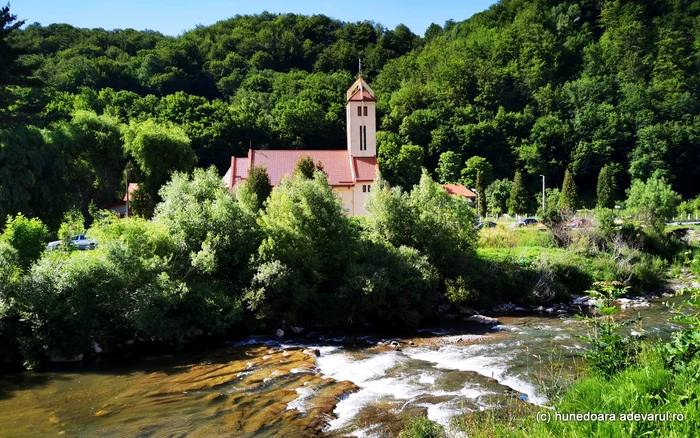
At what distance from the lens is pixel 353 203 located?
56188 millimetres

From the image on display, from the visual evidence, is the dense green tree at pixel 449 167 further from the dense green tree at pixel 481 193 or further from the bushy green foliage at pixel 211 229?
the bushy green foliage at pixel 211 229

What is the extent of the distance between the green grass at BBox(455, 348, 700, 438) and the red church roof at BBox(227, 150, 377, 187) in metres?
47.6

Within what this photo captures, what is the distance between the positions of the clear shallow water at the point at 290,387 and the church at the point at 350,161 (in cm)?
3376

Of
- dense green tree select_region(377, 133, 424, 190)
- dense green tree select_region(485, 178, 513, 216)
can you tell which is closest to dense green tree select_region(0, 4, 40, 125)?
dense green tree select_region(377, 133, 424, 190)

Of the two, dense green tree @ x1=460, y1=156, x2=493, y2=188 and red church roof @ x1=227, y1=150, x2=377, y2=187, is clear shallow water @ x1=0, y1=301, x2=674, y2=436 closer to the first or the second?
red church roof @ x1=227, y1=150, x2=377, y2=187

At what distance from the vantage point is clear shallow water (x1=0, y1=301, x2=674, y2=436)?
1355 cm

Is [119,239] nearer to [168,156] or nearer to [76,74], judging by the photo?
[168,156]

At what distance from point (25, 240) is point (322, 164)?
122 ft

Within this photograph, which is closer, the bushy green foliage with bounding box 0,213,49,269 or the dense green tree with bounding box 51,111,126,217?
the bushy green foliage with bounding box 0,213,49,269

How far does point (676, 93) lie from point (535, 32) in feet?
95.4

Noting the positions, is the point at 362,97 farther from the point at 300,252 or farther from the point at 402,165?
the point at 300,252

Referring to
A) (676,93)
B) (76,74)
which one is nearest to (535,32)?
(676,93)

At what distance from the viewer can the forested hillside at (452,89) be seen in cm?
7900

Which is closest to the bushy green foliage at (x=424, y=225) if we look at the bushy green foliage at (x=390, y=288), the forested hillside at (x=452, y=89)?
the bushy green foliage at (x=390, y=288)
